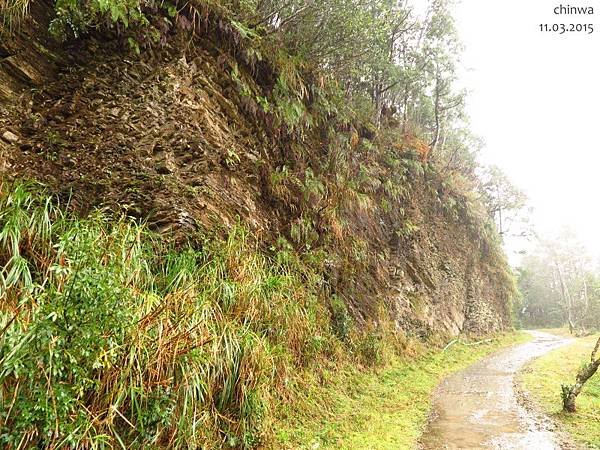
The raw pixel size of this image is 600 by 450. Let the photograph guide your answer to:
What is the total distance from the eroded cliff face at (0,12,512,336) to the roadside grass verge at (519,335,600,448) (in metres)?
3.70

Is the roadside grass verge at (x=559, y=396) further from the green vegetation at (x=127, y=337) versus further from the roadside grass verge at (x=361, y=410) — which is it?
the green vegetation at (x=127, y=337)

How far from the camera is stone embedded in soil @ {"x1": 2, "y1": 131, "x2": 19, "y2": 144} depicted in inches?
208

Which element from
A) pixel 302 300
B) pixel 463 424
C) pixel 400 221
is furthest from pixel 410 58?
pixel 463 424

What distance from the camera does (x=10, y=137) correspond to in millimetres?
5328

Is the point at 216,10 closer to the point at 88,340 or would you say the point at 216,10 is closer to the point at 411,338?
the point at 88,340

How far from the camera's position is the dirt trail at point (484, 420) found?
5516 millimetres

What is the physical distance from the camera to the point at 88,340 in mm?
3021

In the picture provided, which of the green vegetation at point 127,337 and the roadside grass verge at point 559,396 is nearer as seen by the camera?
the green vegetation at point 127,337

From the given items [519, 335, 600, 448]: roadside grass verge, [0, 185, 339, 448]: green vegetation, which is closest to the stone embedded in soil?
[0, 185, 339, 448]: green vegetation

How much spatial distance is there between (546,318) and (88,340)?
58047 millimetres

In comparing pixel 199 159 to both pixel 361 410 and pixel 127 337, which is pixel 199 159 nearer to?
pixel 127 337

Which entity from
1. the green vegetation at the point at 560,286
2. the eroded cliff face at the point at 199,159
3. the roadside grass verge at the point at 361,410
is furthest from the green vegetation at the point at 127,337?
the green vegetation at the point at 560,286

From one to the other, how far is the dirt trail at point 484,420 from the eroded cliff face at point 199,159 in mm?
2862

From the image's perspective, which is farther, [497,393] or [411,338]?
[411,338]
